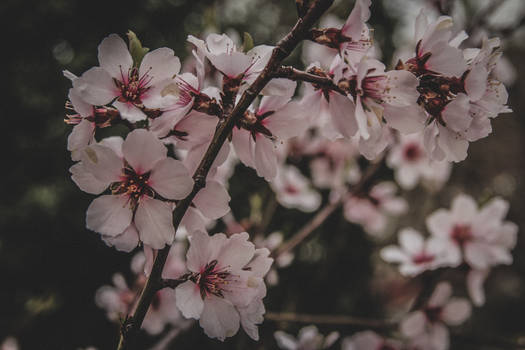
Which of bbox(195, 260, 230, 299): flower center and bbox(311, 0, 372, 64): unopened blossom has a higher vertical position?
bbox(311, 0, 372, 64): unopened blossom

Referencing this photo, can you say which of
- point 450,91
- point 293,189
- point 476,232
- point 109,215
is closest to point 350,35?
point 450,91

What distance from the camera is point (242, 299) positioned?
1.91 feet

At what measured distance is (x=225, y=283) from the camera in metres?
0.60

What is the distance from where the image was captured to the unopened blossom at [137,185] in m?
0.53

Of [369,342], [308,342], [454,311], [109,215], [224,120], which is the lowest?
[369,342]

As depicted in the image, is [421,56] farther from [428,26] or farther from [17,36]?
[17,36]

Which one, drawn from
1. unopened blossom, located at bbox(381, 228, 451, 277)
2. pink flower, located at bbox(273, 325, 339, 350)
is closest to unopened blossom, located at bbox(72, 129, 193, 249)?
pink flower, located at bbox(273, 325, 339, 350)

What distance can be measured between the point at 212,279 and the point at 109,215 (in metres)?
0.18

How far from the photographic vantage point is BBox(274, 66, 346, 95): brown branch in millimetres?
549

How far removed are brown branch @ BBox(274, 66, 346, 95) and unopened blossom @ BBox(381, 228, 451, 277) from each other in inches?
33.6

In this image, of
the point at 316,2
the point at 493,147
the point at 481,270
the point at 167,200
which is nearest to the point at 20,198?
the point at 167,200

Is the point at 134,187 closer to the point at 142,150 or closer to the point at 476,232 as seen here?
the point at 142,150

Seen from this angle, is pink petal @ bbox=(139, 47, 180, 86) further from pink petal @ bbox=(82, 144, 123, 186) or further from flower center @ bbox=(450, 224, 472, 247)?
flower center @ bbox=(450, 224, 472, 247)

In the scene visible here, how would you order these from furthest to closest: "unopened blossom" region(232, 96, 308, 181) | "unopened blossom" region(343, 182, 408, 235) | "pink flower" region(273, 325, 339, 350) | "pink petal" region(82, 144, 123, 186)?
1. "unopened blossom" region(343, 182, 408, 235)
2. "pink flower" region(273, 325, 339, 350)
3. "unopened blossom" region(232, 96, 308, 181)
4. "pink petal" region(82, 144, 123, 186)
